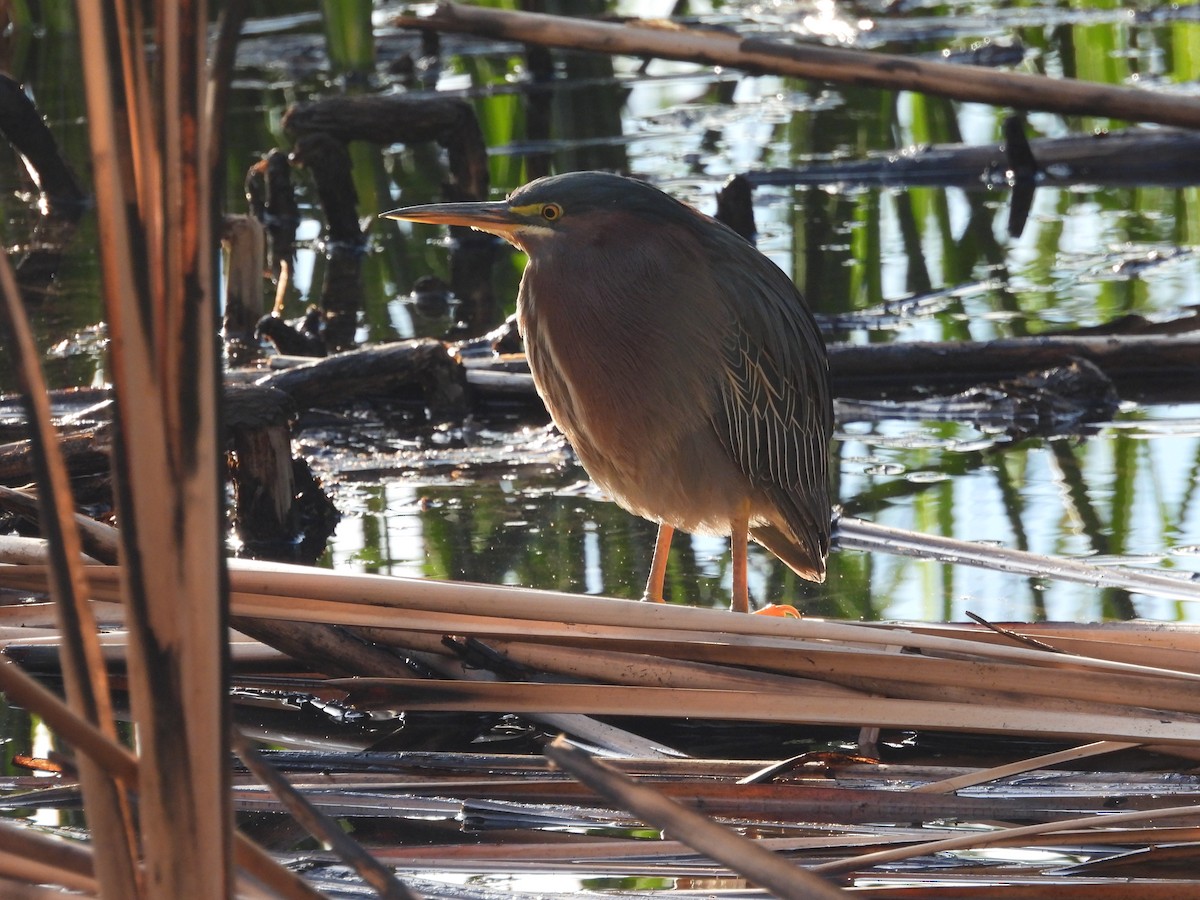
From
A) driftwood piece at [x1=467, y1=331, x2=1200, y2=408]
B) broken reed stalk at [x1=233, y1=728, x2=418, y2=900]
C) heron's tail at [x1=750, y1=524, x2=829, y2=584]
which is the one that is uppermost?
broken reed stalk at [x1=233, y1=728, x2=418, y2=900]

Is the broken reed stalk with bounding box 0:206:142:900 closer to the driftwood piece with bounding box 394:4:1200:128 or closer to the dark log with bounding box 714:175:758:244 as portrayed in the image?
the driftwood piece with bounding box 394:4:1200:128

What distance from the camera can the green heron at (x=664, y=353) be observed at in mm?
3939

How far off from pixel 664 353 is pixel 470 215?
633mm

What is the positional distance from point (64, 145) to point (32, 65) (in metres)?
2.78

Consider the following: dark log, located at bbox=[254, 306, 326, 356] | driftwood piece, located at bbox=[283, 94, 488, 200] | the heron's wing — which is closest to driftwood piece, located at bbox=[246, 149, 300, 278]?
driftwood piece, located at bbox=[283, 94, 488, 200]

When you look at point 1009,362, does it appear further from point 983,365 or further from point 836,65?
point 836,65

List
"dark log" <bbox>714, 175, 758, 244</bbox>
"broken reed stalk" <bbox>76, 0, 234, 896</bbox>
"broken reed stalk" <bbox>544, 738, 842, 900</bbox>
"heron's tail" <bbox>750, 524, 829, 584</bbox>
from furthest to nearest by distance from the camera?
"dark log" <bbox>714, 175, 758, 244</bbox> < "heron's tail" <bbox>750, 524, 829, 584</bbox> < "broken reed stalk" <bbox>544, 738, 842, 900</bbox> < "broken reed stalk" <bbox>76, 0, 234, 896</bbox>

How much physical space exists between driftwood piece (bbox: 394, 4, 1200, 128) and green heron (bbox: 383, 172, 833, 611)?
298 cm

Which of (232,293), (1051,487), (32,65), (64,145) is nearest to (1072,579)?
(1051,487)

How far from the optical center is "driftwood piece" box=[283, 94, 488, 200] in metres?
8.73

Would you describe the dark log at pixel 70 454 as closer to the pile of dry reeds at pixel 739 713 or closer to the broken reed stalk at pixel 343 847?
the pile of dry reeds at pixel 739 713

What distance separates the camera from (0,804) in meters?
2.83

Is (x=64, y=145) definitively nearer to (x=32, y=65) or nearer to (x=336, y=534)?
(x=32, y=65)

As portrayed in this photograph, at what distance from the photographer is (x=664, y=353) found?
403 cm
